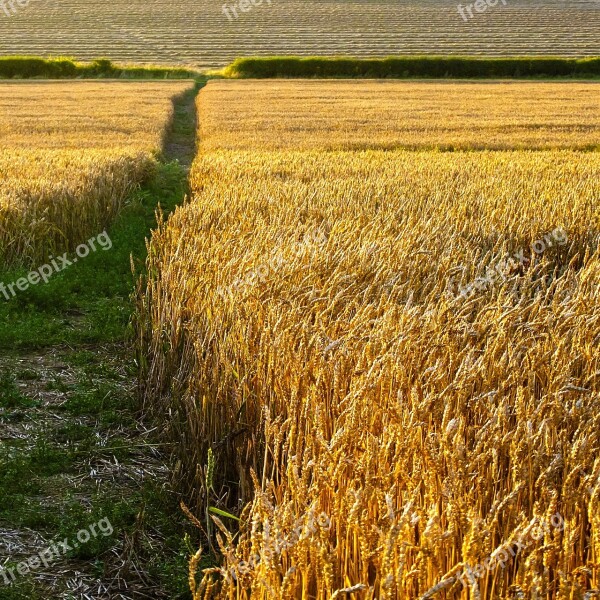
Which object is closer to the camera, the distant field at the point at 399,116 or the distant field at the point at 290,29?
the distant field at the point at 399,116

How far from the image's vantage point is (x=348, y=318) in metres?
4.45

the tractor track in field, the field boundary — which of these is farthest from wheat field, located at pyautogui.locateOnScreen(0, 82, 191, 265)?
the field boundary

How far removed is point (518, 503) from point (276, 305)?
6.92 feet

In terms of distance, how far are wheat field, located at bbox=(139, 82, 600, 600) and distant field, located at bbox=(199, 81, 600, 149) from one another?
7486mm

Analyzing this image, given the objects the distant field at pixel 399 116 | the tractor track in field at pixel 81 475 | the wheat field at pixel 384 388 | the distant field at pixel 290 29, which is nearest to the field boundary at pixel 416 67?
the distant field at pixel 290 29

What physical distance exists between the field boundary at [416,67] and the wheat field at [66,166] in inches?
696

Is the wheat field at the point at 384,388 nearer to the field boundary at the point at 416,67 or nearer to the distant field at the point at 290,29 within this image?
the field boundary at the point at 416,67

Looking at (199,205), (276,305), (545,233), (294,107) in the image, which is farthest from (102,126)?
(276,305)

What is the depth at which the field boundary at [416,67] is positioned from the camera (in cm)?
4119

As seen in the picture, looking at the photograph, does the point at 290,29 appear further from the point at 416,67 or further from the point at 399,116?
the point at 399,116

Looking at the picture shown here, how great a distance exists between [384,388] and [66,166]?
9.19 meters

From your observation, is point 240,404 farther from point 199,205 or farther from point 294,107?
point 294,107

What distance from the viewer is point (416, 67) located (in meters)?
41.3

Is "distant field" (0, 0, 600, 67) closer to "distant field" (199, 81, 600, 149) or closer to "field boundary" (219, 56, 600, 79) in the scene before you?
"field boundary" (219, 56, 600, 79)
